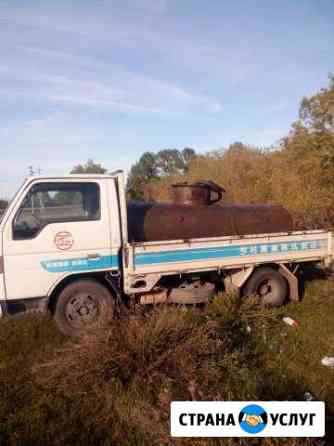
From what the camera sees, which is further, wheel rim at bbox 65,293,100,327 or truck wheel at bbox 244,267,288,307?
truck wheel at bbox 244,267,288,307

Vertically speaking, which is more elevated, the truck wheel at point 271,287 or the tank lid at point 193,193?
the tank lid at point 193,193

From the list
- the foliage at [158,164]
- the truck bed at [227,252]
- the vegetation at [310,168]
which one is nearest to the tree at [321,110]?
the vegetation at [310,168]

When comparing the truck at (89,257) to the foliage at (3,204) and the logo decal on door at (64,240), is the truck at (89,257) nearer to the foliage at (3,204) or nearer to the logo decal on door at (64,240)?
the logo decal on door at (64,240)

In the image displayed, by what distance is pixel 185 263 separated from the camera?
16.9 ft

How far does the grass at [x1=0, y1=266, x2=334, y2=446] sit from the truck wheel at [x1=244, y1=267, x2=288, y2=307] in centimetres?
129

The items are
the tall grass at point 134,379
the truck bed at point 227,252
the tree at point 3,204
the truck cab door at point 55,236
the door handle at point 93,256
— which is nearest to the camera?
the tall grass at point 134,379

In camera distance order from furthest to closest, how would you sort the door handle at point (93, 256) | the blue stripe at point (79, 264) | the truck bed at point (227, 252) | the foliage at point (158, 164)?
the foliage at point (158, 164), the truck bed at point (227, 252), the door handle at point (93, 256), the blue stripe at point (79, 264)

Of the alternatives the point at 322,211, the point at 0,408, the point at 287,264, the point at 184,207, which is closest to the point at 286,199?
the point at 322,211

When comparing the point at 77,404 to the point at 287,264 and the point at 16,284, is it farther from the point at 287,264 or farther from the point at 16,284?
the point at 287,264

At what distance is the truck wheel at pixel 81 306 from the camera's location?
4602 millimetres

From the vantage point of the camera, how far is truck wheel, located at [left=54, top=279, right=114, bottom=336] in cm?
460

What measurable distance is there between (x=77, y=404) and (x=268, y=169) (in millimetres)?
15894

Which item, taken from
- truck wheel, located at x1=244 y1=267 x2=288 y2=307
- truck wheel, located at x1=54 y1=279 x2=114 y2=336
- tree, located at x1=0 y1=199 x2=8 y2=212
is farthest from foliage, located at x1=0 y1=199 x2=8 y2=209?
truck wheel, located at x1=244 y1=267 x2=288 y2=307

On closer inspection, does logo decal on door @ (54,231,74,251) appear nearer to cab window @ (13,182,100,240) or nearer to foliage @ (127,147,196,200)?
cab window @ (13,182,100,240)
